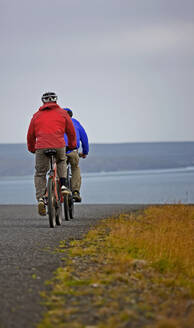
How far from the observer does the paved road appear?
15.0ft

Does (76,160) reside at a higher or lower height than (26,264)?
higher

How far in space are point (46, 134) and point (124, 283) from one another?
517 cm

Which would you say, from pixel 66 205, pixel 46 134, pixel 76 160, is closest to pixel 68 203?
pixel 66 205

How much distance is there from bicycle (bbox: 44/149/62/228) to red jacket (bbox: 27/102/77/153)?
0.16 meters

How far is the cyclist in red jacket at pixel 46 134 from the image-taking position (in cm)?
1052

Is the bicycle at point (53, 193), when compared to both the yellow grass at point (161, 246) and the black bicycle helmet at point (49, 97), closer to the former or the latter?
the black bicycle helmet at point (49, 97)

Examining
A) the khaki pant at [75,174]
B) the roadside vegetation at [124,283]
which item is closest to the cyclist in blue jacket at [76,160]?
the khaki pant at [75,174]

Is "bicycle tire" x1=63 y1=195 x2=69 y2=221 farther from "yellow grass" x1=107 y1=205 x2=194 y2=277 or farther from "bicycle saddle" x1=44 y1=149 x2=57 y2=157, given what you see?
"yellow grass" x1=107 y1=205 x2=194 y2=277

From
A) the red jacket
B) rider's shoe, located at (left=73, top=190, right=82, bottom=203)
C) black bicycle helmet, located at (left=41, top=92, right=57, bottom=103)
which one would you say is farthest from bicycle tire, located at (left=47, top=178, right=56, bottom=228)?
rider's shoe, located at (left=73, top=190, right=82, bottom=203)

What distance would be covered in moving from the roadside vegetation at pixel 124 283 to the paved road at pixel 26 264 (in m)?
0.13

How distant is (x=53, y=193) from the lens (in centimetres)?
1048

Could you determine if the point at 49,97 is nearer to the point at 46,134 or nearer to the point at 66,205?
the point at 46,134

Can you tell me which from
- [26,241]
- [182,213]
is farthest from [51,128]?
[182,213]

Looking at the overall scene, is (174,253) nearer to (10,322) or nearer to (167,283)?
(167,283)
